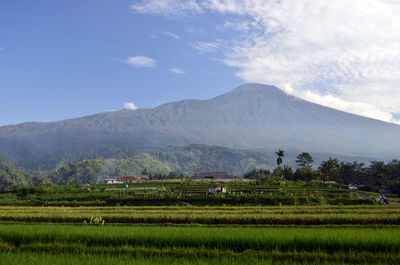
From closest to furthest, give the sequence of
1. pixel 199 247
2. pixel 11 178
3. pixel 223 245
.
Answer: pixel 199 247, pixel 223 245, pixel 11 178

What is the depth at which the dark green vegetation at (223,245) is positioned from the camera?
10438 millimetres

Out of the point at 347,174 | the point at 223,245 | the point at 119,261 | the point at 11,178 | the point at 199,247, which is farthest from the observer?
the point at 11,178

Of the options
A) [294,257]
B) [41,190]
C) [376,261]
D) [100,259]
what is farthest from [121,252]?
[41,190]

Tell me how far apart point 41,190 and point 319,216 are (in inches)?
1781

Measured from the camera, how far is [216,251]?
11.0 m

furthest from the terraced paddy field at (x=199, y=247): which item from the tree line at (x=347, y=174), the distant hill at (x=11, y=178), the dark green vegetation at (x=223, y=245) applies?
the distant hill at (x=11, y=178)

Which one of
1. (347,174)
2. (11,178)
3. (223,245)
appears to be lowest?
(11,178)

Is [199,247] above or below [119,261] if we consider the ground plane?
below

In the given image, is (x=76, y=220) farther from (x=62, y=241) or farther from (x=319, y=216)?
(x=319, y=216)

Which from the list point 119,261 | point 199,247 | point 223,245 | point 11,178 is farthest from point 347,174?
point 11,178

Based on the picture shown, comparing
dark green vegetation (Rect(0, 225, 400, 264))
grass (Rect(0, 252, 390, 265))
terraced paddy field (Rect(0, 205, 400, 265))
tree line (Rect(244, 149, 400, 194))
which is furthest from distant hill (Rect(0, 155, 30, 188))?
grass (Rect(0, 252, 390, 265))

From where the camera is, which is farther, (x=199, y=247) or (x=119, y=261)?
(x=199, y=247)

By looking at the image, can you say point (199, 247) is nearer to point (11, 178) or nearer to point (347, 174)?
point (347, 174)

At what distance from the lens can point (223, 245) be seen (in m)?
11.9
